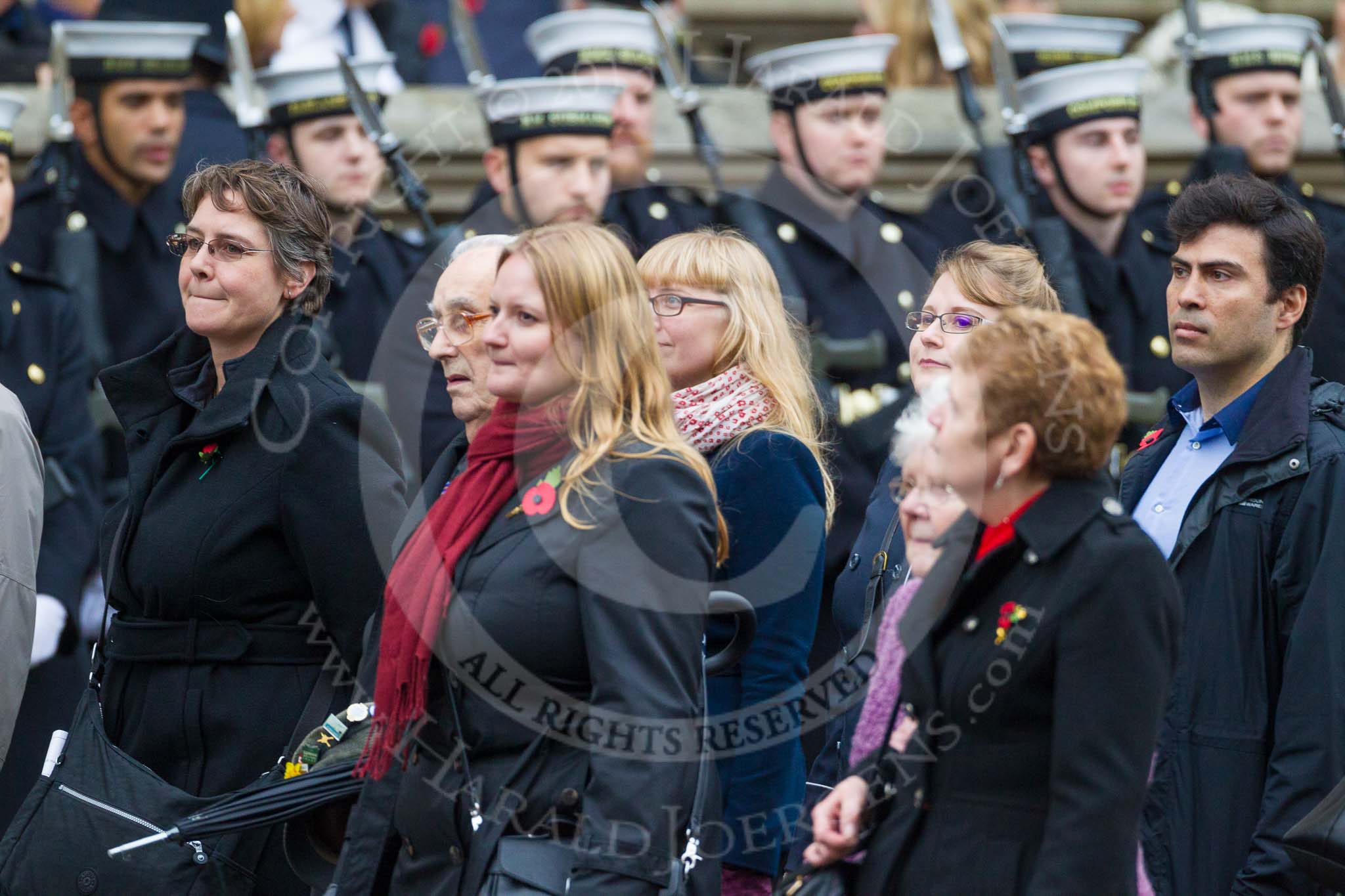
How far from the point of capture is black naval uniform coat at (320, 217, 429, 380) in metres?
6.03

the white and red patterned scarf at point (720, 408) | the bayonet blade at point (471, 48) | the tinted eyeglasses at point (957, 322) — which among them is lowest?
the white and red patterned scarf at point (720, 408)

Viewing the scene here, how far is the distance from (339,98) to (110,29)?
0.77 m

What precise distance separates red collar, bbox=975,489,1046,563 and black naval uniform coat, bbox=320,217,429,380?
11.2ft

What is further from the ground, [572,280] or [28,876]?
[572,280]

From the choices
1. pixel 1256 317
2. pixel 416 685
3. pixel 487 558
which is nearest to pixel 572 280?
pixel 487 558

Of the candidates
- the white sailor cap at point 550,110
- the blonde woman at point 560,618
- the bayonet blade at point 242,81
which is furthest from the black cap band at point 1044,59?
the blonde woman at point 560,618

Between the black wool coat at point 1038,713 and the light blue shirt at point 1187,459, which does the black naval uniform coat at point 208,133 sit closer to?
the light blue shirt at point 1187,459

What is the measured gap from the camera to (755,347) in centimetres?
375

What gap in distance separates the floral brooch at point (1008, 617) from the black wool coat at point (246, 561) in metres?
1.35

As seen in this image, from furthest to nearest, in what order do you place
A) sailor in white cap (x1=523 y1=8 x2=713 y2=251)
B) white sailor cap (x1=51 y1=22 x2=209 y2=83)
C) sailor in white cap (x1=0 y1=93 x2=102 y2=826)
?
1. sailor in white cap (x1=523 y1=8 x2=713 y2=251)
2. white sailor cap (x1=51 y1=22 x2=209 y2=83)
3. sailor in white cap (x1=0 y1=93 x2=102 y2=826)

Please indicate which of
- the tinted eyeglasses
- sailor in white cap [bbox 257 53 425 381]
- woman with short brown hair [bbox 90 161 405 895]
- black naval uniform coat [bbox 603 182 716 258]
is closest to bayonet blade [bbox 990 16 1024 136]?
black naval uniform coat [bbox 603 182 716 258]

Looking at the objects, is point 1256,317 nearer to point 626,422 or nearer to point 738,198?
point 626,422

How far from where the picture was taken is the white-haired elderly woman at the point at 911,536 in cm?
284

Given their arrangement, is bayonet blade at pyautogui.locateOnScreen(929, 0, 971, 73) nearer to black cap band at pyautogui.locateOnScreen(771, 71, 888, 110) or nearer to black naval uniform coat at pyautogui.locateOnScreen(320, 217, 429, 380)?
black cap band at pyautogui.locateOnScreen(771, 71, 888, 110)
